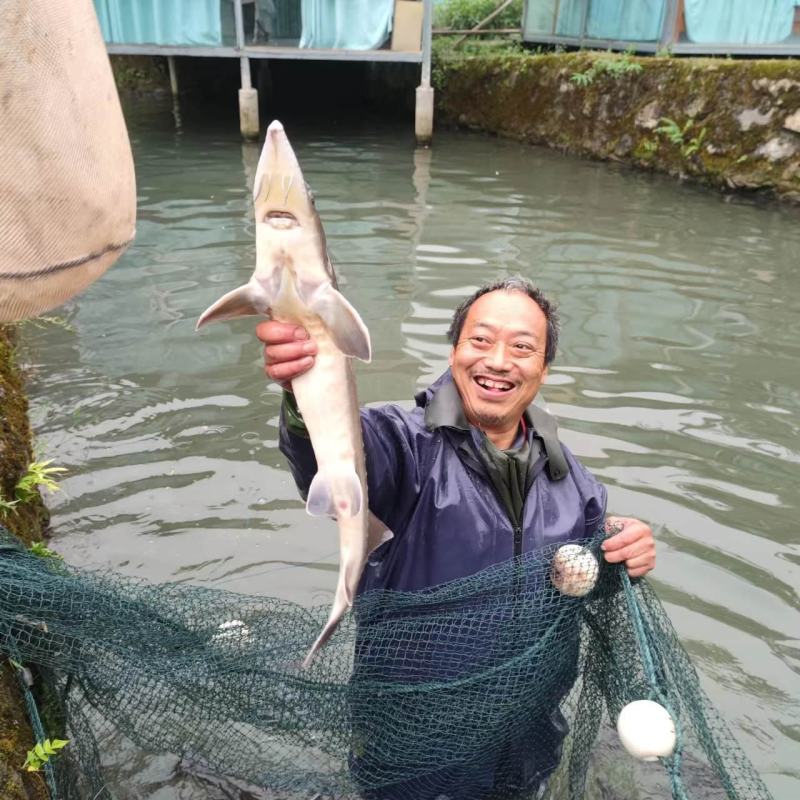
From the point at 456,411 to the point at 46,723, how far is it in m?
1.82

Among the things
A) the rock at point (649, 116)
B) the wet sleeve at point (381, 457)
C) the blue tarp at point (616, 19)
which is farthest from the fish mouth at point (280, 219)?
the blue tarp at point (616, 19)

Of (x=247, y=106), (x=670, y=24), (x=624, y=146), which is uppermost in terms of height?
(x=670, y=24)

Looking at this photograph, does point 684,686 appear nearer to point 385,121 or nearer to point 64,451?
point 64,451

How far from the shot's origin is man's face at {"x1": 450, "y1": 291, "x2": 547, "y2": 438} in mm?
2824

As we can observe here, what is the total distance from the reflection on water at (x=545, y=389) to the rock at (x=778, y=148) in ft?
3.34

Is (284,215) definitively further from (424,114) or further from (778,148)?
(424,114)

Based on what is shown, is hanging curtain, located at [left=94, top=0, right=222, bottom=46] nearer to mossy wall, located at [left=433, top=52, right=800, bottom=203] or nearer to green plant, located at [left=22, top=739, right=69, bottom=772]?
mossy wall, located at [left=433, top=52, right=800, bottom=203]

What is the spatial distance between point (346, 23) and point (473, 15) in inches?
394

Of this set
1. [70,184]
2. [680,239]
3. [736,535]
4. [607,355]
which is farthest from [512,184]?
[70,184]

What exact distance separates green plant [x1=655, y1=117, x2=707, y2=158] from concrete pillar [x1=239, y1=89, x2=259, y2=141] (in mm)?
8298

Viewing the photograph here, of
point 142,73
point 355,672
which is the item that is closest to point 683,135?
point 355,672

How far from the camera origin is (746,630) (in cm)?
452

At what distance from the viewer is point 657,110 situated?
14.5 m

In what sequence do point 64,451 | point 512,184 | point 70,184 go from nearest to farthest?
point 70,184 → point 64,451 → point 512,184
